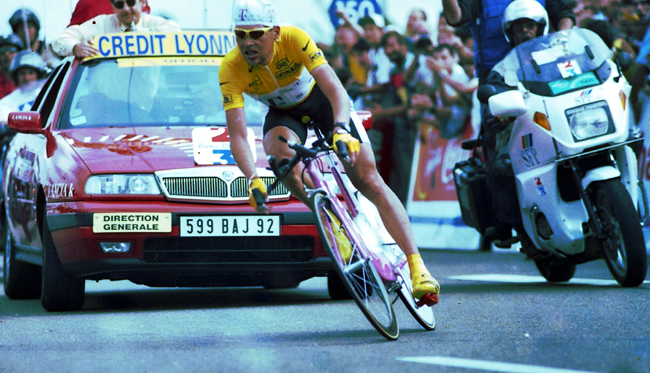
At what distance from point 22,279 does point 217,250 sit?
2.28 m

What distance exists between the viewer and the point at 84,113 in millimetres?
8602

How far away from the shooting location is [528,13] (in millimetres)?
8750

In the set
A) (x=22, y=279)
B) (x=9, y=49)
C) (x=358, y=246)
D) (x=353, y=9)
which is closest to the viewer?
(x=358, y=246)

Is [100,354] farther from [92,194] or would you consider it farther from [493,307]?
[493,307]

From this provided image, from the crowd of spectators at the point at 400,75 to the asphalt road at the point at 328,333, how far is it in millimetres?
4968

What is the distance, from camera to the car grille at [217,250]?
761cm

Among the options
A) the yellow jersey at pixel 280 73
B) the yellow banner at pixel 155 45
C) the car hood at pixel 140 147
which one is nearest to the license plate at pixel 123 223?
the car hood at pixel 140 147

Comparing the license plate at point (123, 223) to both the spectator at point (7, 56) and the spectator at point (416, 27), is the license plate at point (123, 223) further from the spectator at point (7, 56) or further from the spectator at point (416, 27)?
the spectator at point (7, 56)

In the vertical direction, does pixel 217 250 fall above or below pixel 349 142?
below

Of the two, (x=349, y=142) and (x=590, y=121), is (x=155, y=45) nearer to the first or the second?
(x=590, y=121)

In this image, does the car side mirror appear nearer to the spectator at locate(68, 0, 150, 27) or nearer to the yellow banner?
the yellow banner

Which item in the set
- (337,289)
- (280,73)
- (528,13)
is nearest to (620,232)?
(528,13)

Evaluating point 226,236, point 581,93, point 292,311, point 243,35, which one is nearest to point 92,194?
point 226,236

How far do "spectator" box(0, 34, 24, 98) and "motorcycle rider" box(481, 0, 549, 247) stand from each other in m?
8.55
